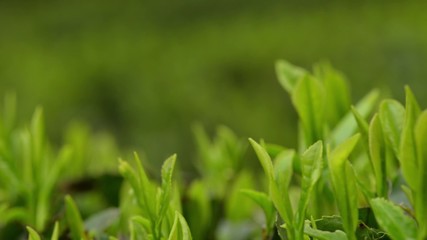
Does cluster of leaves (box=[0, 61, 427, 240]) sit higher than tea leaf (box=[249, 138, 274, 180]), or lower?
lower

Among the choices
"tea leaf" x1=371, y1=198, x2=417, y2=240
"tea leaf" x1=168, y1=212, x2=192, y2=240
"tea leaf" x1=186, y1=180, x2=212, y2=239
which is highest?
"tea leaf" x1=371, y1=198, x2=417, y2=240

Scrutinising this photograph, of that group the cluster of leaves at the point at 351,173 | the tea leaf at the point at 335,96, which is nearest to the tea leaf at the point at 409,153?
the cluster of leaves at the point at 351,173

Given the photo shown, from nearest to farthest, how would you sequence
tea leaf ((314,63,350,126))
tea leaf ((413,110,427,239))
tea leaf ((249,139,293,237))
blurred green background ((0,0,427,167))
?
tea leaf ((413,110,427,239)) → tea leaf ((249,139,293,237)) → tea leaf ((314,63,350,126)) → blurred green background ((0,0,427,167))

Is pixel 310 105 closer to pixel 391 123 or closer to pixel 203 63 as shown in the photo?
pixel 391 123

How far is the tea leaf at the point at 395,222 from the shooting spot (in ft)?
3.12

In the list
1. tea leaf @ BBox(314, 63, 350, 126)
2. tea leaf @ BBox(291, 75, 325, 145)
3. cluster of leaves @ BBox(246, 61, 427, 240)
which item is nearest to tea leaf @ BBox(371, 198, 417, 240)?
cluster of leaves @ BBox(246, 61, 427, 240)

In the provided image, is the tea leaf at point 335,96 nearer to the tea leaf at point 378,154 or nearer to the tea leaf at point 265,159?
the tea leaf at point 378,154

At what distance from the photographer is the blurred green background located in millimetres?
4941

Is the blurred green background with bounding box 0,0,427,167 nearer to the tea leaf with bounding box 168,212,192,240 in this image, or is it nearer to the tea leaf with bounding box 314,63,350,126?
the tea leaf with bounding box 314,63,350,126

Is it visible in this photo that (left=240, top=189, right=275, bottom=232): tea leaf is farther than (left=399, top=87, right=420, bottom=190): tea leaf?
Yes

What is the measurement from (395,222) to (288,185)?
280mm

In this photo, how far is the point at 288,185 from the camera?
1215mm

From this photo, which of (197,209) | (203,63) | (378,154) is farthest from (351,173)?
(203,63)

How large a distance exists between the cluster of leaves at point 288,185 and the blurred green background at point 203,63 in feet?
9.92
